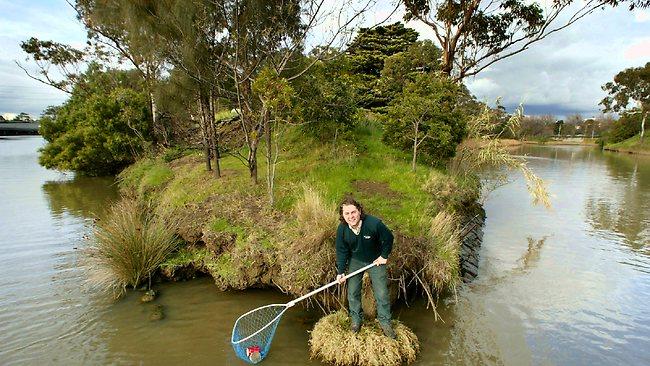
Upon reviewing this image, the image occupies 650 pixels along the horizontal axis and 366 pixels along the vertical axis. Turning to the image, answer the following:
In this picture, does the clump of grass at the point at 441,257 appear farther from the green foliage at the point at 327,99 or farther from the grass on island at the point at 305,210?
the green foliage at the point at 327,99

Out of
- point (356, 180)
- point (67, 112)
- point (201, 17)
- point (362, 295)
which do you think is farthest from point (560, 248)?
point (67, 112)

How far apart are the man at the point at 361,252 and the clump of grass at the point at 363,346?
0.50 feet

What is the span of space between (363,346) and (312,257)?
77.8 inches

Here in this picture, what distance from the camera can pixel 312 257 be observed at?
6945 mm

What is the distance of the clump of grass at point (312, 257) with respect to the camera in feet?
22.5

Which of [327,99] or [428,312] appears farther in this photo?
[327,99]

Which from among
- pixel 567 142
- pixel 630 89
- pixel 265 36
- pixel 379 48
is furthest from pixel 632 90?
pixel 265 36

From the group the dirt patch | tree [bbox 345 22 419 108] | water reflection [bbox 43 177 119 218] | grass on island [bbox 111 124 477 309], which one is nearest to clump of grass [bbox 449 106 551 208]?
grass on island [bbox 111 124 477 309]

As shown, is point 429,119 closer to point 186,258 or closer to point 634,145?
point 186,258

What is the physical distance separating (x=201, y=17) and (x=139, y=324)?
760 cm

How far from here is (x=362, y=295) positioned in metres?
6.42

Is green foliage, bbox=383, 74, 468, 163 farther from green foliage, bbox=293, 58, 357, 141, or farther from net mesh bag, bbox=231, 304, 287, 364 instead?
net mesh bag, bbox=231, 304, 287, 364

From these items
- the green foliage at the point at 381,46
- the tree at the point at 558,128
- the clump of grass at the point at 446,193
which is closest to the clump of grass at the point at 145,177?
the clump of grass at the point at 446,193

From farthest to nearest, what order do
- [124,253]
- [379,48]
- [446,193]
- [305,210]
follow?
[379,48], [446,193], [305,210], [124,253]
